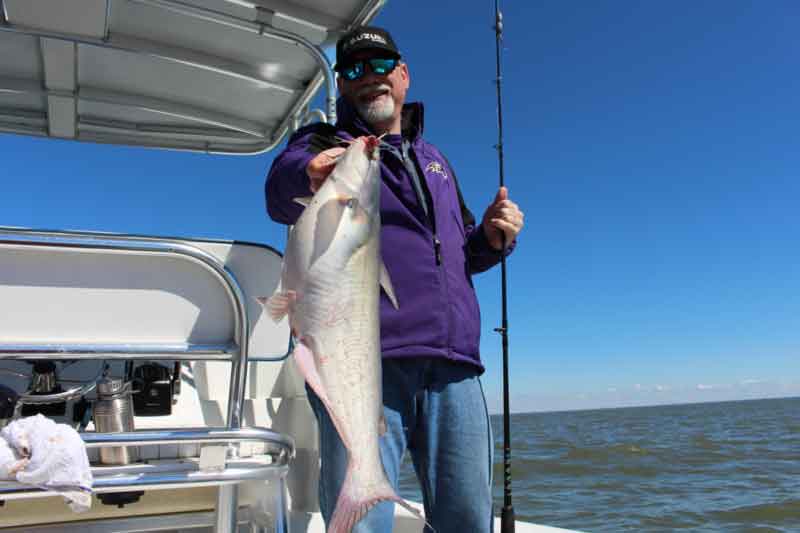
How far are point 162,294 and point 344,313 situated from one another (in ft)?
3.79

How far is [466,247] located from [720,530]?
10483 mm

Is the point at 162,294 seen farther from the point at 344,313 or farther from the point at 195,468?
the point at 344,313

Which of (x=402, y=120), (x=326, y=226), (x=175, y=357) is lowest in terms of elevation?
(x=175, y=357)

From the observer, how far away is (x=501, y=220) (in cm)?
230

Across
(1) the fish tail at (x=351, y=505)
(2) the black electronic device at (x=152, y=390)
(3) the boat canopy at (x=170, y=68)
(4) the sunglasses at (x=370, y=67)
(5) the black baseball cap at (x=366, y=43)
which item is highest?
(3) the boat canopy at (x=170, y=68)

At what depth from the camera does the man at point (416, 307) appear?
2014 mm

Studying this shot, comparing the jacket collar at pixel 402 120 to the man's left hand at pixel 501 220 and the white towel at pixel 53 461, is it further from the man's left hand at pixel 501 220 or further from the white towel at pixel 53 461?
the white towel at pixel 53 461

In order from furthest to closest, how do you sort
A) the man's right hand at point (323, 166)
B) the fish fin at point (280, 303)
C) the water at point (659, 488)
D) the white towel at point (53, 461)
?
the water at point (659, 488)
the white towel at point (53, 461)
the man's right hand at point (323, 166)
the fish fin at point (280, 303)

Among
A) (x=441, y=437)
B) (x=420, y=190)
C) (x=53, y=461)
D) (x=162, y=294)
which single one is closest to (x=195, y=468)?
(x=53, y=461)

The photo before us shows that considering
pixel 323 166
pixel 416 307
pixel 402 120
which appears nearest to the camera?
pixel 323 166

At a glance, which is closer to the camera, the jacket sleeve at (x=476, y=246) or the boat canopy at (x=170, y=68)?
the jacket sleeve at (x=476, y=246)

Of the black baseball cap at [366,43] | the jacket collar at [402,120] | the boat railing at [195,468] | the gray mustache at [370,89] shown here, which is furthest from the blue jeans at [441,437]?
the black baseball cap at [366,43]

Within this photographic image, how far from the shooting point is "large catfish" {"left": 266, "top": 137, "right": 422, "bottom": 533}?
1457 millimetres

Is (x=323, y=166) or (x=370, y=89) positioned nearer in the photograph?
(x=323, y=166)
